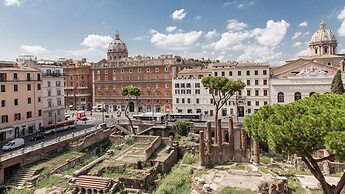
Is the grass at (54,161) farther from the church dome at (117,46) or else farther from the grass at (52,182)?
the church dome at (117,46)

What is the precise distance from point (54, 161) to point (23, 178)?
463 centimetres

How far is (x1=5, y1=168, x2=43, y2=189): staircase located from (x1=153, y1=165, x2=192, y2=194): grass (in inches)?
→ 510

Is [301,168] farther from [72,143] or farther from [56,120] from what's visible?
[56,120]

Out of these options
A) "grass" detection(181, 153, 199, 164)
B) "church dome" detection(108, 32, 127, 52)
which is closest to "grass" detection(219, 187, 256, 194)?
"grass" detection(181, 153, 199, 164)

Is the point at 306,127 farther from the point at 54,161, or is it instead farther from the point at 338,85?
the point at 338,85

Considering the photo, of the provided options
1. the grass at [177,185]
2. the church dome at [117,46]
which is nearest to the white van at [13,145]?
the grass at [177,185]

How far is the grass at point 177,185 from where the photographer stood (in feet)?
88.8

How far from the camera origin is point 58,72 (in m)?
55.8

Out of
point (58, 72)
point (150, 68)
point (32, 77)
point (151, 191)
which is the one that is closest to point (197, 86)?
point (150, 68)

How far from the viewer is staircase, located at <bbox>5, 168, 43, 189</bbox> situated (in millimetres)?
30222

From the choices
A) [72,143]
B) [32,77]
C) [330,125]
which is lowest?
[72,143]

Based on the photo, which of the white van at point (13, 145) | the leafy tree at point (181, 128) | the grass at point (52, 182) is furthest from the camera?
the leafy tree at point (181, 128)

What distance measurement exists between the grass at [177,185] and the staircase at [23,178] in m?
13.0

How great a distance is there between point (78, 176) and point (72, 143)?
13.0 meters
